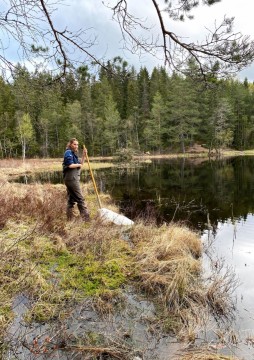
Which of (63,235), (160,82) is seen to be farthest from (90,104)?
(63,235)

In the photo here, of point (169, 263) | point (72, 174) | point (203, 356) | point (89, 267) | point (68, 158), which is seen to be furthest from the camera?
point (72, 174)

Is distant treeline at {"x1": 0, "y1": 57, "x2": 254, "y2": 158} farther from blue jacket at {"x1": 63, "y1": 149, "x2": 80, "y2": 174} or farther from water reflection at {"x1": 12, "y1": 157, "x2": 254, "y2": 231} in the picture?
blue jacket at {"x1": 63, "y1": 149, "x2": 80, "y2": 174}

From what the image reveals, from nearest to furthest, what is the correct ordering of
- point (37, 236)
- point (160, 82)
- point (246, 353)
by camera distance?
point (246, 353) < point (37, 236) < point (160, 82)

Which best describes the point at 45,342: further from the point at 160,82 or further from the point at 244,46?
the point at 160,82

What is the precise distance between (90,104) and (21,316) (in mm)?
57075

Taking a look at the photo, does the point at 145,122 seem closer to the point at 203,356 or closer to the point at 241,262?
the point at 241,262

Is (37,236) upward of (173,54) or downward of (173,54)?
downward

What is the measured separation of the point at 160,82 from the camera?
6456 centimetres

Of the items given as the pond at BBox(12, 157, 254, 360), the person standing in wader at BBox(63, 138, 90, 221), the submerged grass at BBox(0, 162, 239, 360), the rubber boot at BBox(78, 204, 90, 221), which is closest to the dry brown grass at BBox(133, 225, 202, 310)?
the submerged grass at BBox(0, 162, 239, 360)

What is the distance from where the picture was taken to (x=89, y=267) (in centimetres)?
571

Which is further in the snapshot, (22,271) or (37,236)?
(37,236)

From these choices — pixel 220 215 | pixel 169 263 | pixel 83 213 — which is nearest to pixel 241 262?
pixel 169 263

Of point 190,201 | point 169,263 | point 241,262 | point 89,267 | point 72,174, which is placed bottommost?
point 241,262

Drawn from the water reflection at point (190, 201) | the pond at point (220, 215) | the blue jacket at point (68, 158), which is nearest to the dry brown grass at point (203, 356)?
the pond at point (220, 215)
